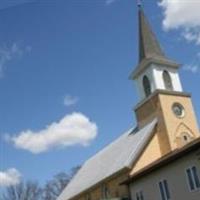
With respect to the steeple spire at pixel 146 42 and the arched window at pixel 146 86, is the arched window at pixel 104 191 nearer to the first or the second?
the arched window at pixel 146 86

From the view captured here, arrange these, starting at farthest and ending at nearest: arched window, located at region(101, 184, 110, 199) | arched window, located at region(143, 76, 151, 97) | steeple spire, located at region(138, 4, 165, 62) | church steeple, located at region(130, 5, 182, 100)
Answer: steeple spire, located at region(138, 4, 165, 62) < arched window, located at region(143, 76, 151, 97) < church steeple, located at region(130, 5, 182, 100) < arched window, located at region(101, 184, 110, 199)

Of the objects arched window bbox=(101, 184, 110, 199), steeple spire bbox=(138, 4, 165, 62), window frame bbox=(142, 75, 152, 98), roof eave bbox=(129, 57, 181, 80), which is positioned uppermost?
steeple spire bbox=(138, 4, 165, 62)

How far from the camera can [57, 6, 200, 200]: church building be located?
87.3 ft

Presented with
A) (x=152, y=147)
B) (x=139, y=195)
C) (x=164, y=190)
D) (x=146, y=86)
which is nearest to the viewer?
(x=164, y=190)

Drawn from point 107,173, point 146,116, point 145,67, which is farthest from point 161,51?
point 107,173

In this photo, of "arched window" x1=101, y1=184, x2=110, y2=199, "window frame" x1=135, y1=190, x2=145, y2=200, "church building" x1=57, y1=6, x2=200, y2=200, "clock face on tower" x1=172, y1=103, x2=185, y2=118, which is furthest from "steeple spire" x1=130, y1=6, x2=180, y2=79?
Result: "window frame" x1=135, y1=190, x2=145, y2=200

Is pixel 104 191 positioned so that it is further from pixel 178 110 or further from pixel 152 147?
pixel 178 110

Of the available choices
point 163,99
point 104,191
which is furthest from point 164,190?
point 163,99

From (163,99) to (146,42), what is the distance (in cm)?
780

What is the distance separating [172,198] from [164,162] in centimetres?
229

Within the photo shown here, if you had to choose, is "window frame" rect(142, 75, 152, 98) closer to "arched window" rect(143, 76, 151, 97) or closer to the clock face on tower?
"arched window" rect(143, 76, 151, 97)

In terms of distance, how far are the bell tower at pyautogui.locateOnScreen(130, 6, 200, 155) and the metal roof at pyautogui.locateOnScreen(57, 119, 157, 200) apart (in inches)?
45.7

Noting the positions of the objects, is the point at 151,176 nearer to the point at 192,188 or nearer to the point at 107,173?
the point at 192,188

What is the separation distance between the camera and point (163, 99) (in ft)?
117
